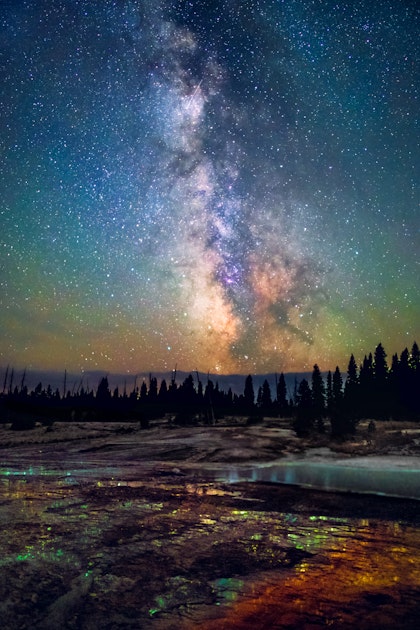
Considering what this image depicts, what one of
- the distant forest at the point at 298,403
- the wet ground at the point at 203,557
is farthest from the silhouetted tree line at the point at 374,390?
the wet ground at the point at 203,557

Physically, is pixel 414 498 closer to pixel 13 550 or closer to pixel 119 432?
pixel 13 550

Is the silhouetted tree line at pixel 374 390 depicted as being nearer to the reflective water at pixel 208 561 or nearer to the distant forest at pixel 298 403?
the distant forest at pixel 298 403

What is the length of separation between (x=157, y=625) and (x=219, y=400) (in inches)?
3265

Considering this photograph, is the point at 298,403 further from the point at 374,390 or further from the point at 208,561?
the point at 208,561

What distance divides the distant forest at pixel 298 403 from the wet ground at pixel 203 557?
1934 centimetres

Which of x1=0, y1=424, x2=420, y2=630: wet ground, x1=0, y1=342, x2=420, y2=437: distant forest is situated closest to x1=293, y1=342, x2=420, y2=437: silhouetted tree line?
x1=0, y1=342, x2=420, y2=437: distant forest

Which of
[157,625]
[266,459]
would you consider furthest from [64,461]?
[157,625]

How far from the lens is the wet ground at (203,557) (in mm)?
4328

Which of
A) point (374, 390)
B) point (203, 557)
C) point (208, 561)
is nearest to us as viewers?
point (208, 561)

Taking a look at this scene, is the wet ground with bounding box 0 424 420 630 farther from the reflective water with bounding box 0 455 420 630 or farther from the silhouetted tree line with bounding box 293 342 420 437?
the silhouetted tree line with bounding box 293 342 420 437

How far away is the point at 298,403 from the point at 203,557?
65.2m

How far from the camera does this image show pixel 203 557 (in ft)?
20.6

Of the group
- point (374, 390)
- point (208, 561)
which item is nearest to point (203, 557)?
point (208, 561)

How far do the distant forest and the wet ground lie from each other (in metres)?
19.3
